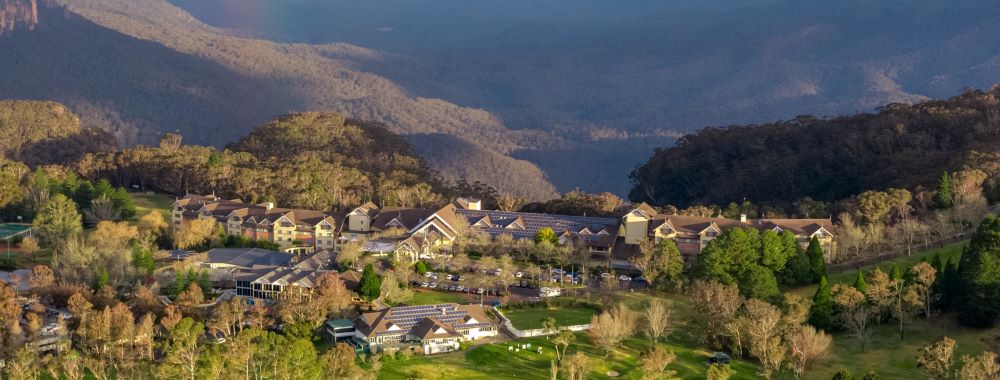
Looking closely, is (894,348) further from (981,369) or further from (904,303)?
(981,369)

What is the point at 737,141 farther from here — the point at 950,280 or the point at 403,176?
the point at 950,280

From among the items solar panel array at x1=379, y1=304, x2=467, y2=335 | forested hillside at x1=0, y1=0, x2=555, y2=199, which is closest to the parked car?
solar panel array at x1=379, y1=304, x2=467, y2=335

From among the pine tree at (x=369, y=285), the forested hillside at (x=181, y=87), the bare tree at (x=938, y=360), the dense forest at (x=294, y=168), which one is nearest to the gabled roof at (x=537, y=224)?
the dense forest at (x=294, y=168)

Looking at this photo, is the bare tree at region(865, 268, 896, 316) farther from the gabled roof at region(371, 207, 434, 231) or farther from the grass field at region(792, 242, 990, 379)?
the gabled roof at region(371, 207, 434, 231)

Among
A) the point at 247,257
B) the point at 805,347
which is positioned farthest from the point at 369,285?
the point at 805,347

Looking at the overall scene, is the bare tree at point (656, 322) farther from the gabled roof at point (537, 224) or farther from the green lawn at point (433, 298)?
the gabled roof at point (537, 224)
